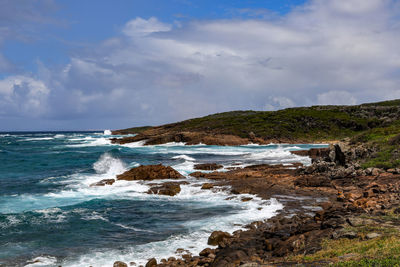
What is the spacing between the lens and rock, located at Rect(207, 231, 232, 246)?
46.0 feet

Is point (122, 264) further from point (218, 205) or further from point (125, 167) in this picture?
point (125, 167)

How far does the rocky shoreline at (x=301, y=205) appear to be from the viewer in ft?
37.1

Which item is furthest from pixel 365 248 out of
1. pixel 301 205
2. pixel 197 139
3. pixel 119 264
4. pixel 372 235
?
pixel 197 139

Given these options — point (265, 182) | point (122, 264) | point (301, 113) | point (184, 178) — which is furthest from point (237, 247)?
point (301, 113)

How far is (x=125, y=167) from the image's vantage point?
4019 centimetres

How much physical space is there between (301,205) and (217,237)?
726cm

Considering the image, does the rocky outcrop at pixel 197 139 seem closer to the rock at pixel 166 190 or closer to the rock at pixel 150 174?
the rock at pixel 150 174

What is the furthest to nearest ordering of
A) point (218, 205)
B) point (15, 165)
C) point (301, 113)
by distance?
point (301, 113)
point (15, 165)
point (218, 205)

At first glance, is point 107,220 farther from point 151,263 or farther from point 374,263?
point 374,263

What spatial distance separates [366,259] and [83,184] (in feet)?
84.8

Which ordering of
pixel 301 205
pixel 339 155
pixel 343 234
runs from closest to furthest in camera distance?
1. pixel 343 234
2. pixel 301 205
3. pixel 339 155

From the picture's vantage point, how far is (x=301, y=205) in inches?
755

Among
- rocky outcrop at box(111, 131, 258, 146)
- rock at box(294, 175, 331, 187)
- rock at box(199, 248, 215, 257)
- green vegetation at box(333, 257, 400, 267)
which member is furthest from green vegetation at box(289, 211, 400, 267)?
rocky outcrop at box(111, 131, 258, 146)

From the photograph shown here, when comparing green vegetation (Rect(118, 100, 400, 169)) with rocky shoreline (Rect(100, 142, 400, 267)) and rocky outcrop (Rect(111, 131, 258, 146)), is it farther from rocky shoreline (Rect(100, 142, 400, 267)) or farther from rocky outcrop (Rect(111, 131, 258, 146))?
rocky shoreline (Rect(100, 142, 400, 267))
